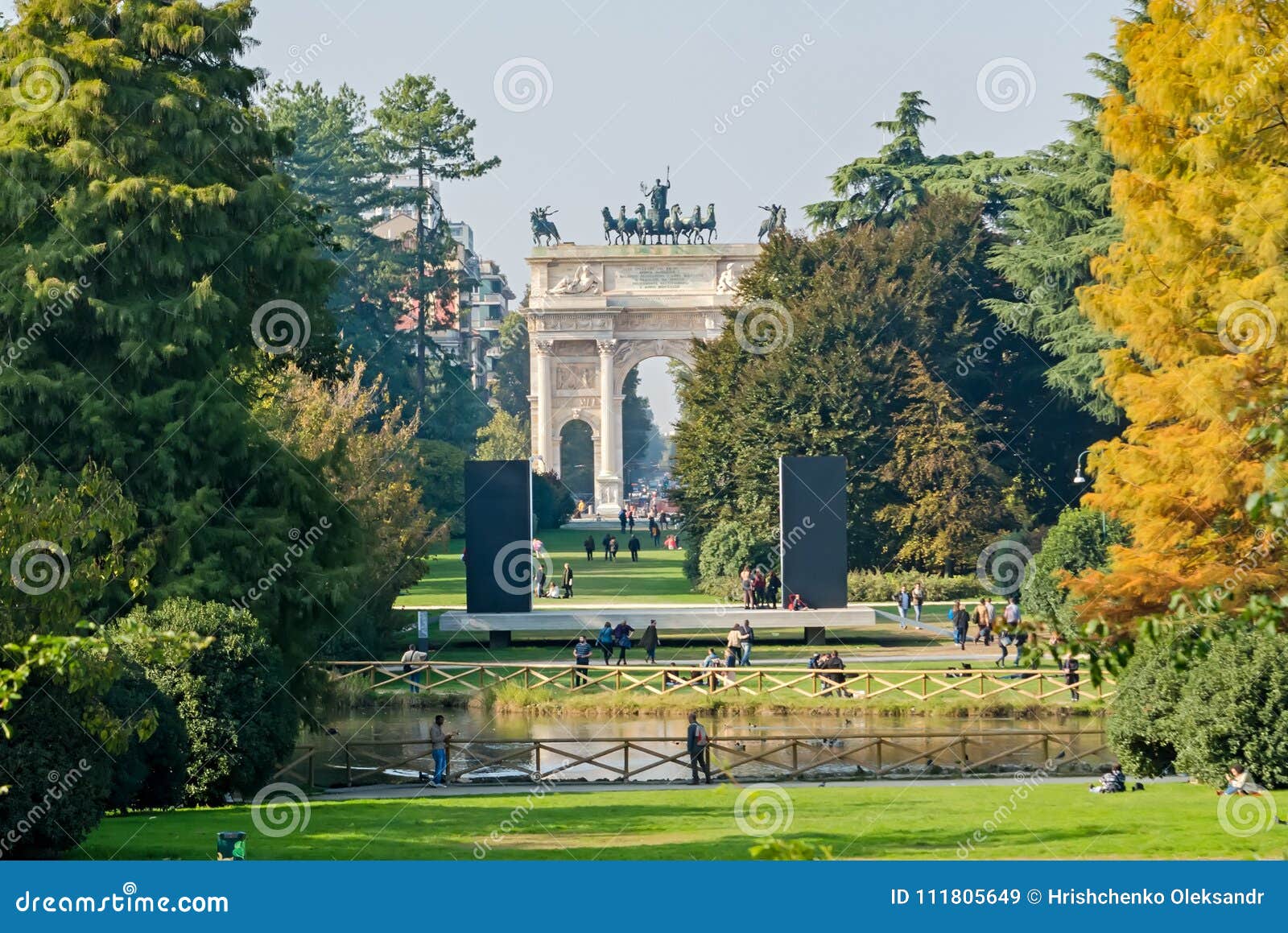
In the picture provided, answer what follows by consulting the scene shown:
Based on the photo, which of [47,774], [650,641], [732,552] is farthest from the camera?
[732,552]

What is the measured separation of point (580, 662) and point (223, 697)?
13.0 metres

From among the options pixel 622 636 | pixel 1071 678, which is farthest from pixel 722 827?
pixel 622 636

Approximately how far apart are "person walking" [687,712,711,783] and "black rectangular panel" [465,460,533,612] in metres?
14.6

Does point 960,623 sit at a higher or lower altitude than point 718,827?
higher

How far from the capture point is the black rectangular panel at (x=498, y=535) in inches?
1459

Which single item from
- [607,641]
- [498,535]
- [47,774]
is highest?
[498,535]

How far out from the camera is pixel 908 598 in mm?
45625

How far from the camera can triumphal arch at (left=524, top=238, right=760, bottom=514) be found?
9119cm

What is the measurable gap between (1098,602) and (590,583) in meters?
29.1

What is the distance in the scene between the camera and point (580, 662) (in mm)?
33250

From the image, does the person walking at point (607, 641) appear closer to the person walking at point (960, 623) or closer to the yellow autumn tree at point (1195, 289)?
the person walking at point (960, 623)

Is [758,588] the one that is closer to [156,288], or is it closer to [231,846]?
[156,288]

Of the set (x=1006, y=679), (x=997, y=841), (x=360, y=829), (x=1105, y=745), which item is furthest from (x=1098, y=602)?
(x=360, y=829)

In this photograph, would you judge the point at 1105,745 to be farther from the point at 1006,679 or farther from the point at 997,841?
the point at 997,841
